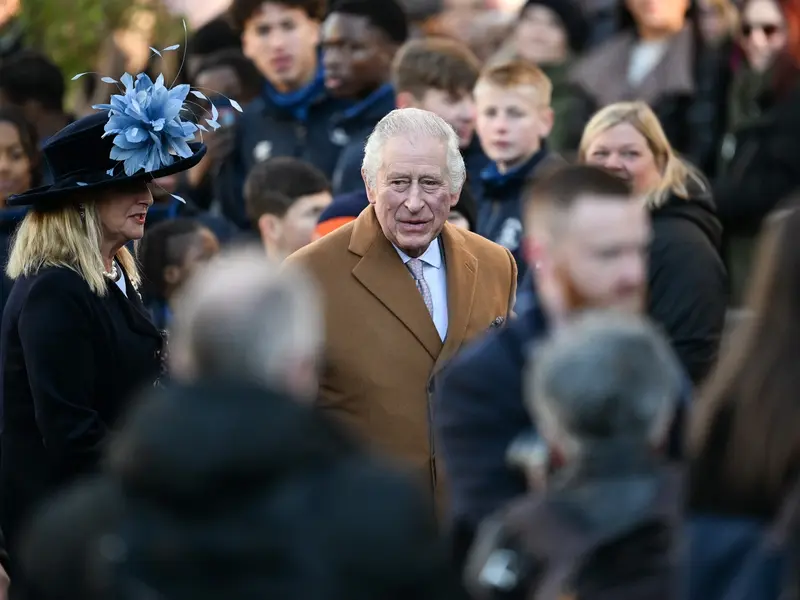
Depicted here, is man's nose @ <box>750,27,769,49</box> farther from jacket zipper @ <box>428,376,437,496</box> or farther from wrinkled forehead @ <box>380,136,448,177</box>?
jacket zipper @ <box>428,376,437,496</box>

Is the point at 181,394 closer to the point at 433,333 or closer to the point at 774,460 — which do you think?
the point at 774,460

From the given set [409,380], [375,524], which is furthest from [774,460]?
[409,380]

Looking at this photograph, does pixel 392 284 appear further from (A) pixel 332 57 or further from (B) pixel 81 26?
(B) pixel 81 26

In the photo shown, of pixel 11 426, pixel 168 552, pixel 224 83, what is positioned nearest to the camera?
pixel 168 552

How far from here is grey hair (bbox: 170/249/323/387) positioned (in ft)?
9.98

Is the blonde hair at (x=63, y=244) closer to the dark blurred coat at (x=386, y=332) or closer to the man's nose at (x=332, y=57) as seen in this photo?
the dark blurred coat at (x=386, y=332)

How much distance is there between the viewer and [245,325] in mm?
3049

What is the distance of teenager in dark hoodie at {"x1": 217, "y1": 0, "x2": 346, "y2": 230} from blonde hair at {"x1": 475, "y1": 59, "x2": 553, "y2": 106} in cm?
140

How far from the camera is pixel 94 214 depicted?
580 centimetres

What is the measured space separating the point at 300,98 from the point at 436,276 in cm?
391

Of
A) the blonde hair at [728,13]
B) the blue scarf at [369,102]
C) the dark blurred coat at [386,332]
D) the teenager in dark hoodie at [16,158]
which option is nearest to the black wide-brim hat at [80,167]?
the dark blurred coat at [386,332]

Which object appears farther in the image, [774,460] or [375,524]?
[774,460]

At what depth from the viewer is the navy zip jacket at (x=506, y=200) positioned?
26.5 feet

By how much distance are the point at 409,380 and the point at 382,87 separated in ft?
13.1
